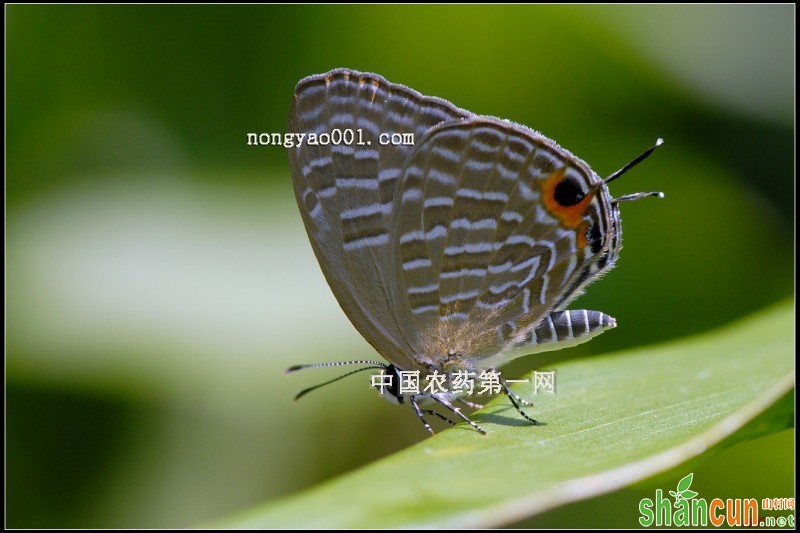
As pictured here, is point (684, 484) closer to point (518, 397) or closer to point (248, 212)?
point (518, 397)

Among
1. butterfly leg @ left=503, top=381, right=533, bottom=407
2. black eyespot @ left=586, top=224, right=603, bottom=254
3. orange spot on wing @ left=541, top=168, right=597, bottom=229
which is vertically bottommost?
butterfly leg @ left=503, top=381, right=533, bottom=407

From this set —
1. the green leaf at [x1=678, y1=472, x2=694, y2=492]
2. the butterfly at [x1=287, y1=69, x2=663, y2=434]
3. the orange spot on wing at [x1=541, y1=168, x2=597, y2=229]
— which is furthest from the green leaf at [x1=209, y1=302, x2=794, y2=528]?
the orange spot on wing at [x1=541, y1=168, x2=597, y2=229]

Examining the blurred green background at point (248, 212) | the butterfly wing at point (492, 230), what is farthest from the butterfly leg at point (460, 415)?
the blurred green background at point (248, 212)

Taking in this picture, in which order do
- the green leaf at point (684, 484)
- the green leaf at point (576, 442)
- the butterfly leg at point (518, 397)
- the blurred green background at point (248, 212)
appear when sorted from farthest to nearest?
the blurred green background at point (248, 212) < the butterfly leg at point (518, 397) < the green leaf at point (684, 484) < the green leaf at point (576, 442)

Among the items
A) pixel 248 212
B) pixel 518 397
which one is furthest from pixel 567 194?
pixel 248 212

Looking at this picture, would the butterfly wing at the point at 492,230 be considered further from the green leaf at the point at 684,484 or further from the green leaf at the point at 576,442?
the green leaf at the point at 684,484

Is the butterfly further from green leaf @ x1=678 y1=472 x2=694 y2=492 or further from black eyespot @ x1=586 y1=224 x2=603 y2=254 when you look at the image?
green leaf @ x1=678 y1=472 x2=694 y2=492
